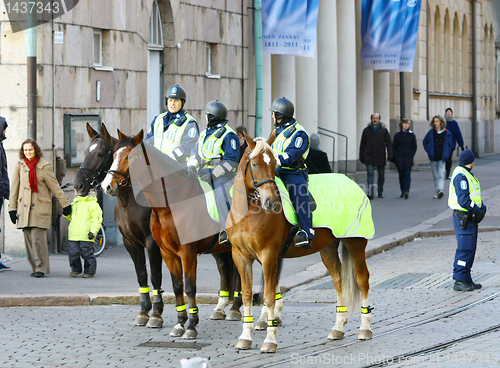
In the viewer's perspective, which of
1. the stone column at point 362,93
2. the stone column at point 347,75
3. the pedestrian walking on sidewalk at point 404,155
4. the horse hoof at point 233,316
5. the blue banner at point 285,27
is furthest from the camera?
the stone column at point 362,93

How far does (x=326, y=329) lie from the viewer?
28.1ft

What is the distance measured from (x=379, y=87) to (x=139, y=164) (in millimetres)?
21713

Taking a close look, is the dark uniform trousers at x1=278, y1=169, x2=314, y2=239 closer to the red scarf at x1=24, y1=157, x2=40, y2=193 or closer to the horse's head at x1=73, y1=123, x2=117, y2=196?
the horse's head at x1=73, y1=123, x2=117, y2=196

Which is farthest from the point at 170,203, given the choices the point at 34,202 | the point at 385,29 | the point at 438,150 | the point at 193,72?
the point at 385,29

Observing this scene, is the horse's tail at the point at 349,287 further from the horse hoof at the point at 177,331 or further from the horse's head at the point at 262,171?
the horse hoof at the point at 177,331

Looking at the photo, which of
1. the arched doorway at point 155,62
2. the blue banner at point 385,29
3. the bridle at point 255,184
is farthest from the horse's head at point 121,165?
the blue banner at point 385,29

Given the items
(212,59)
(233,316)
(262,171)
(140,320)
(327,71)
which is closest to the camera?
(262,171)

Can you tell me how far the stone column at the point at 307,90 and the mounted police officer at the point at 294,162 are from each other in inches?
607

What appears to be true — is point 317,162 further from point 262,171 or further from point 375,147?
point 375,147

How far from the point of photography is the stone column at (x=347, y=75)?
2569 cm

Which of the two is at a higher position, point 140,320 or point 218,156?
point 218,156

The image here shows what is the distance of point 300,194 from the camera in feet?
26.0

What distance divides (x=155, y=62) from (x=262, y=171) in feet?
33.8

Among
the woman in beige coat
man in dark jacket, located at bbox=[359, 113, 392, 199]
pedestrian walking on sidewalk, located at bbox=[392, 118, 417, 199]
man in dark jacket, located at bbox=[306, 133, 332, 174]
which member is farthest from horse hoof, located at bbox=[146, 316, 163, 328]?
pedestrian walking on sidewalk, located at bbox=[392, 118, 417, 199]
